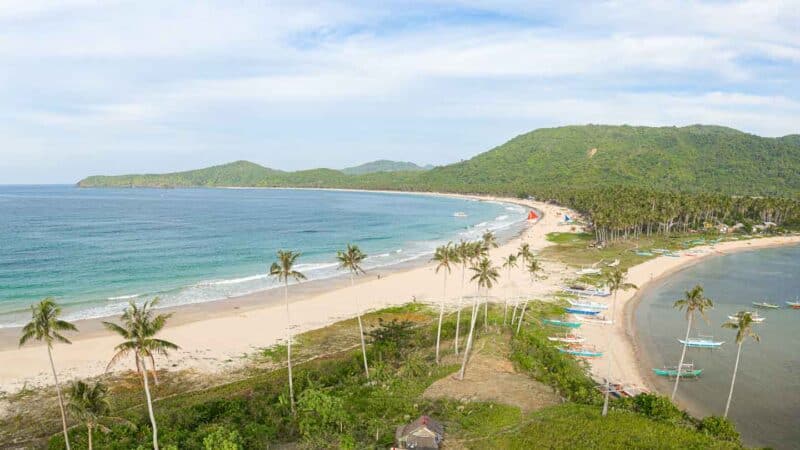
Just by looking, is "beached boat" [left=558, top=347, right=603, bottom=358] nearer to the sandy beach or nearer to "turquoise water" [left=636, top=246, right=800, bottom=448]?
the sandy beach

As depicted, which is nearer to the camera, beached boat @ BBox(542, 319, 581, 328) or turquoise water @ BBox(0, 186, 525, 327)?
beached boat @ BBox(542, 319, 581, 328)

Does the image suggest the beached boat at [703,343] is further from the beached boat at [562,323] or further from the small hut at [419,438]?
the small hut at [419,438]

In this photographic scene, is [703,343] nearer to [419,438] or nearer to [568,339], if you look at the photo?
[568,339]

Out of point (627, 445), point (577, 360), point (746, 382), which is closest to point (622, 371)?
point (577, 360)

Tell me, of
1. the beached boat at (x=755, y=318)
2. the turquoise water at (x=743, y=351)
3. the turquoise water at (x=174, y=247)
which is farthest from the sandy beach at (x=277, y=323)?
the beached boat at (x=755, y=318)

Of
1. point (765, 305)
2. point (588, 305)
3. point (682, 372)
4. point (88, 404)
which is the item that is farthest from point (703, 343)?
point (88, 404)

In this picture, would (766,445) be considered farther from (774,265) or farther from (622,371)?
(774,265)

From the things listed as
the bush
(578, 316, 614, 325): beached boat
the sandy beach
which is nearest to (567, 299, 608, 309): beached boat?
the sandy beach
